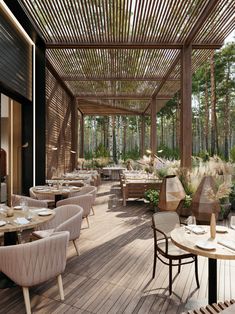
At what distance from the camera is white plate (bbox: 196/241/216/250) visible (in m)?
2.24

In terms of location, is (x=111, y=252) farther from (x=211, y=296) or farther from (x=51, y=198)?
(x=51, y=198)

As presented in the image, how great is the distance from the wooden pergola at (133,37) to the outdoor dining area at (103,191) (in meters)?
0.03

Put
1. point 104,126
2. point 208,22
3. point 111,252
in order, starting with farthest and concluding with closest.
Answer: point 104,126
point 208,22
point 111,252

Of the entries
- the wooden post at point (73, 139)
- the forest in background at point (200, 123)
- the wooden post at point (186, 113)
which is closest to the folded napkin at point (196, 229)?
the wooden post at point (186, 113)

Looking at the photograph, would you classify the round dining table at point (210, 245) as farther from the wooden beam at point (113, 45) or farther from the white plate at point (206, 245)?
the wooden beam at point (113, 45)

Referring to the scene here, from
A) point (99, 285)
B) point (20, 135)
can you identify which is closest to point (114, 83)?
point (20, 135)

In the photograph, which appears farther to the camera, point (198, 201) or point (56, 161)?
point (56, 161)

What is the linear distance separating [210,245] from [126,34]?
208 inches

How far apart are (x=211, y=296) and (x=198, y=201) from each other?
285 centimetres

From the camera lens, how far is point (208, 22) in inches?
219

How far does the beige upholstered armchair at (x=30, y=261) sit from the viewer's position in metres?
2.34

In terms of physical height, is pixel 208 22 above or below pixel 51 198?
above

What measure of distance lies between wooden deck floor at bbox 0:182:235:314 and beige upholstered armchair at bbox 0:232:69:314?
360mm

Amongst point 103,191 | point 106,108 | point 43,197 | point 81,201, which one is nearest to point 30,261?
point 81,201
